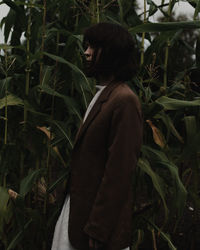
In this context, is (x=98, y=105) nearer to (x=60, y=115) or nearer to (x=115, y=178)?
(x=115, y=178)

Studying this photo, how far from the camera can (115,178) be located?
1.15 meters

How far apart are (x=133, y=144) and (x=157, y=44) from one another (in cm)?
68

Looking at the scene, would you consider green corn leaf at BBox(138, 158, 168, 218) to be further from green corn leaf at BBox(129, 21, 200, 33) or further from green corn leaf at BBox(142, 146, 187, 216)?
green corn leaf at BBox(129, 21, 200, 33)

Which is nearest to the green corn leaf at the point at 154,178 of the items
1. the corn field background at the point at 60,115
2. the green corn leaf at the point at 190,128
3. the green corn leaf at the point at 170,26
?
the corn field background at the point at 60,115

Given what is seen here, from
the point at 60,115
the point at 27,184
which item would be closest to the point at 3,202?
the point at 27,184

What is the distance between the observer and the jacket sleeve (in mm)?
1151

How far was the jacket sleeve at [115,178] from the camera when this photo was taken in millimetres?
1151

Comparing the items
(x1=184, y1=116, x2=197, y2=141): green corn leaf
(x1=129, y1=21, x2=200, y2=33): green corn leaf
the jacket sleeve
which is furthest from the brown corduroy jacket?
(x1=184, y1=116, x2=197, y2=141): green corn leaf

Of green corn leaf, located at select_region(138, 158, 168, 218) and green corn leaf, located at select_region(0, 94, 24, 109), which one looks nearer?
green corn leaf, located at select_region(138, 158, 168, 218)

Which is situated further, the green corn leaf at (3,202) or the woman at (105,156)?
the green corn leaf at (3,202)

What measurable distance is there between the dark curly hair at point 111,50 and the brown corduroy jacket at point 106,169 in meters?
0.05

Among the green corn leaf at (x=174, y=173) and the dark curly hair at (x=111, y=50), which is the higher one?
the dark curly hair at (x=111, y=50)

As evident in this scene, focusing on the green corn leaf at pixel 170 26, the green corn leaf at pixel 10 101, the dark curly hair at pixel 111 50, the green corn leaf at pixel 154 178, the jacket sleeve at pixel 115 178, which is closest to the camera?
the jacket sleeve at pixel 115 178

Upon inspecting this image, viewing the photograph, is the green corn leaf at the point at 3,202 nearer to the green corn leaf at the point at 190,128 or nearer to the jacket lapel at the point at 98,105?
the jacket lapel at the point at 98,105
